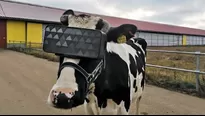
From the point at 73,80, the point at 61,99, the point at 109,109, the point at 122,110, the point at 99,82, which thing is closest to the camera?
the point at 61,99

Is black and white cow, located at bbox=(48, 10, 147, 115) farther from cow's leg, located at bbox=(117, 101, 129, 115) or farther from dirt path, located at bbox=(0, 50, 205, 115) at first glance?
dirt path, located at bbox=(0, 50, 205, 115)

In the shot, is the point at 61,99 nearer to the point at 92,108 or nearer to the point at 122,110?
the point at 92,108

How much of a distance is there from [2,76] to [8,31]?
58.0 feet

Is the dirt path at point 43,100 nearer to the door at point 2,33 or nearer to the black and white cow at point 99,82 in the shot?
the black and white cow at point 99,82

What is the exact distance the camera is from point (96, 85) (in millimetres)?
2449

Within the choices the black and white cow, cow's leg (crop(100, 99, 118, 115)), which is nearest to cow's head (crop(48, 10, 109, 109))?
the black and white cow

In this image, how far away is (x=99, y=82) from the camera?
8.04 ft

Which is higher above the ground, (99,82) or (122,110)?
(99,82)

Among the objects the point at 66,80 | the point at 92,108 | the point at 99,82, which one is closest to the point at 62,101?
the point at 66,80

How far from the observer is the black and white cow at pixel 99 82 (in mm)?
1876

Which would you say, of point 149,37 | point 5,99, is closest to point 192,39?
point 149,37

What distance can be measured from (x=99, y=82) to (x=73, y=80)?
0.56 metres

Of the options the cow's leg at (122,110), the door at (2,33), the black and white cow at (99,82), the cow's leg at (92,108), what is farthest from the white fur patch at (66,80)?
the door at (2,33)

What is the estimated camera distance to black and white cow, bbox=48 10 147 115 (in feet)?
6.16
